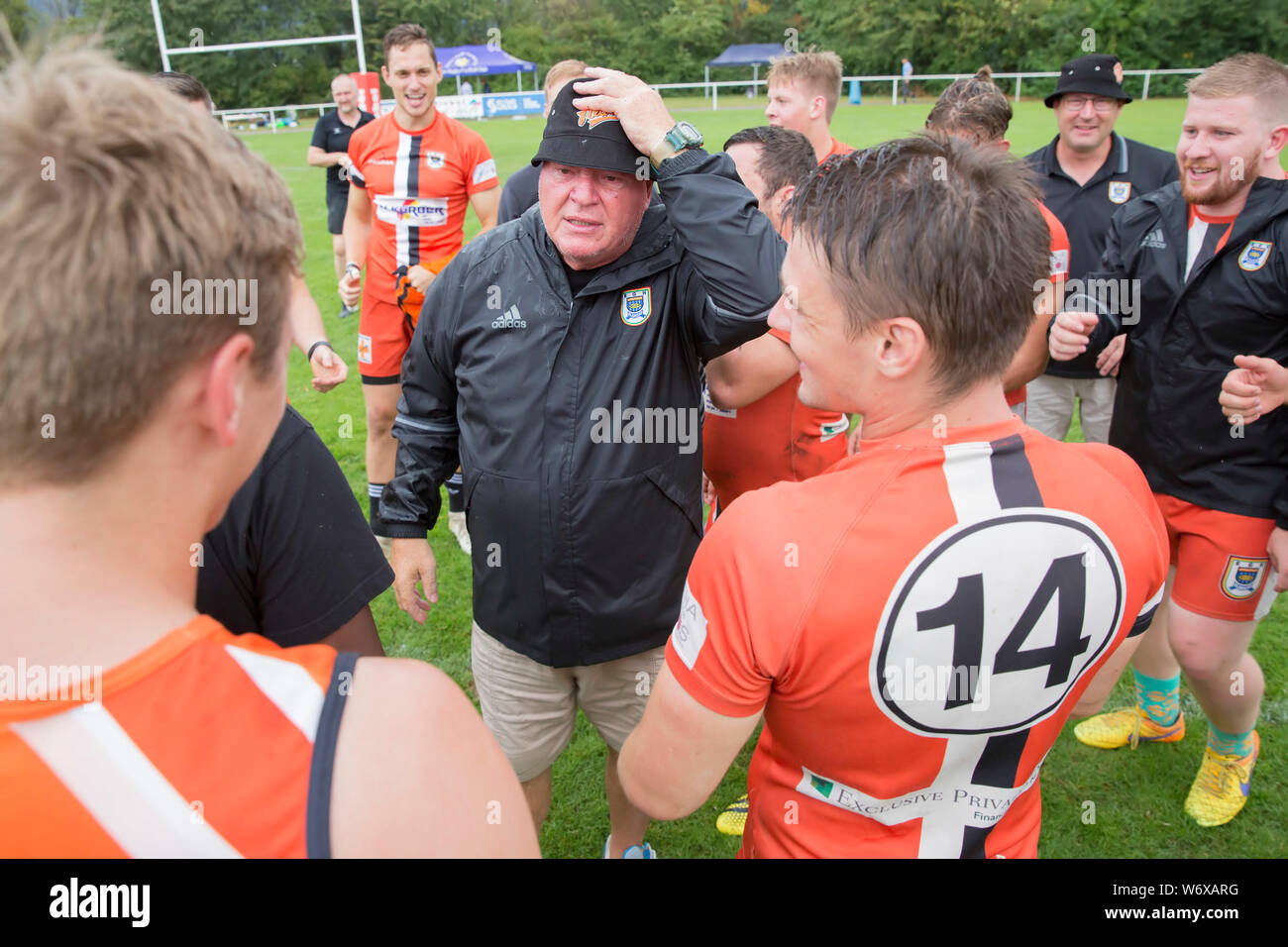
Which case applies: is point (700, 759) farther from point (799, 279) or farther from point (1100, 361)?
point (1100, 361)

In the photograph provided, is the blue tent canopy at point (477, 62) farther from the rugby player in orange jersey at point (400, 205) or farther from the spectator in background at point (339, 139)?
the rugby player in orange jersey at point (400, 205)

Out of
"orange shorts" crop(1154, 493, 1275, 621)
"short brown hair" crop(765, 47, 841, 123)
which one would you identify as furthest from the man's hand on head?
"short brown hair" crop(765, 47, 841, 123)

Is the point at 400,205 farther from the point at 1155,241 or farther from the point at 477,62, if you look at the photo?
the point at 477,62

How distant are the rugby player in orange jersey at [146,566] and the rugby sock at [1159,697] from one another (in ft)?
12.4

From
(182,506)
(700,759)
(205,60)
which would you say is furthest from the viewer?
(205,60)

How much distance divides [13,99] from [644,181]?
6.42 ft

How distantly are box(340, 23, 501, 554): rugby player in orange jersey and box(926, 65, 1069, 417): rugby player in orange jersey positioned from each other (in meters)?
3.07

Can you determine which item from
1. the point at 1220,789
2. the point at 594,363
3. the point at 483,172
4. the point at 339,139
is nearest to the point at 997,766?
the point at 594,363

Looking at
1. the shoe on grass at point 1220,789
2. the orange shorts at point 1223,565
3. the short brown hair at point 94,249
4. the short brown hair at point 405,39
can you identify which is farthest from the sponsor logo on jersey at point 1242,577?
the short brown hair at point 405,39

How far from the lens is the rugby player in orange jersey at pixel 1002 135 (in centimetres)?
355

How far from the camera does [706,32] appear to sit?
189ft

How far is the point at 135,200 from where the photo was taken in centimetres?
82

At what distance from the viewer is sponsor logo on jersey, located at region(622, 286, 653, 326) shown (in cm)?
256
